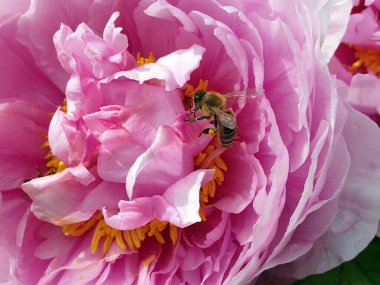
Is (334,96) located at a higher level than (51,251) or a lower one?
higher

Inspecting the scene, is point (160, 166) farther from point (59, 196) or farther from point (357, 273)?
point (357, 273)

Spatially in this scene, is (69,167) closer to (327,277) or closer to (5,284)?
(5,284)

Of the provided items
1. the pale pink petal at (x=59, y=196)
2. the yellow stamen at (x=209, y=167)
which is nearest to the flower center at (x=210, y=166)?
the yellow stamen at (x=209, y=167)

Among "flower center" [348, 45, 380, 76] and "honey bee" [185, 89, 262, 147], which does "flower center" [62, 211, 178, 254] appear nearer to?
"honey bee" [185, 89, 262, 147]

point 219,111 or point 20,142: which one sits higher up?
point 219,111

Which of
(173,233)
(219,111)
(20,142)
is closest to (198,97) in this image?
(219,111)

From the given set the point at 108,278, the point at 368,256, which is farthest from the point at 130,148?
the point at 368,256
